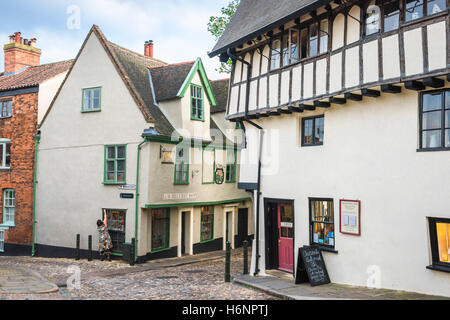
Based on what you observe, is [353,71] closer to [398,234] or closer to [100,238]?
[398,234]

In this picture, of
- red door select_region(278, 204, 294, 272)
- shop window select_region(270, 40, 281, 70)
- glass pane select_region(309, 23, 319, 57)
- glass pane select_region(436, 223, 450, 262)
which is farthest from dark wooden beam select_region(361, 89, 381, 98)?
red door select_region(278, 204, 294, 272)

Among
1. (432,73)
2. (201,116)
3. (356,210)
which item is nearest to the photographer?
(432,73)

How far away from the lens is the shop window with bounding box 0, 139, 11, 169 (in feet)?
79.7

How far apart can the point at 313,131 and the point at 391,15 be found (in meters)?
3.94

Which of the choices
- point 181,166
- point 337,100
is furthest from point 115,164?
point 337,100

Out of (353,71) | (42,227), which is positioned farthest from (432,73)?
(42,227)

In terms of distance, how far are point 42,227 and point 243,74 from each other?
13.3m

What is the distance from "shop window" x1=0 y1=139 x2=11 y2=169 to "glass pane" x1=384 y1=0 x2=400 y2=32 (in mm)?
20446

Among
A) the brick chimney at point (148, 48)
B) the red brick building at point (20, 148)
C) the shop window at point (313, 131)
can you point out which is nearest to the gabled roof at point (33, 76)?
the red brick building at point (20, 148)

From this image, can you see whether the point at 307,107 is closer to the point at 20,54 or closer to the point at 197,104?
the point at 197,104

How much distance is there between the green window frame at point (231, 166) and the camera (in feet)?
78.8

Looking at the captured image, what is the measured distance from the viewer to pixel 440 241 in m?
9.88

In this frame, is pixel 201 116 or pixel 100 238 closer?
pixel 100 238
